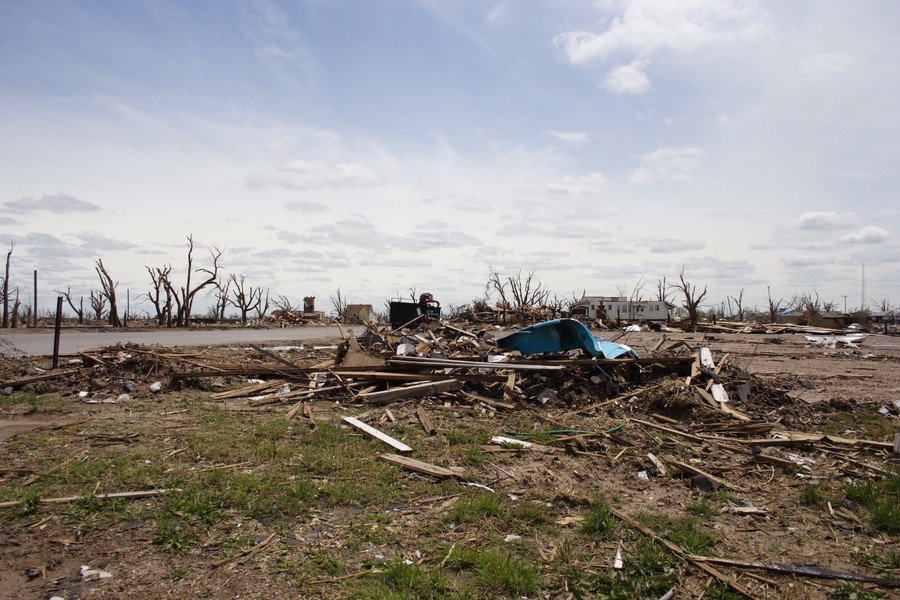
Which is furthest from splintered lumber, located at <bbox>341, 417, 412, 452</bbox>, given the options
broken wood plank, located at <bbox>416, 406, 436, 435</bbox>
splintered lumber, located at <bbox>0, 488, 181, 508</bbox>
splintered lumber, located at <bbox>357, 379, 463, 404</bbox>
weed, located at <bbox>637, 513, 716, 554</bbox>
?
weed, located at <bbox>637, 513, 716, 554</bbox>

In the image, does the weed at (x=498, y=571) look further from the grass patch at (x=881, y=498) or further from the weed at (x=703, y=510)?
the grass patch at (x=881, y=498)

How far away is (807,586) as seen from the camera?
11.3ft

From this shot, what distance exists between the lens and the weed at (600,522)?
4.16 meters

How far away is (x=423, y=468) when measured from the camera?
215 inches

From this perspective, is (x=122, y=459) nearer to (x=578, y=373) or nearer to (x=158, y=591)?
(x=158, y=591)

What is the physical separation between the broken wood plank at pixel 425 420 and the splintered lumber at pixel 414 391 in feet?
2.75

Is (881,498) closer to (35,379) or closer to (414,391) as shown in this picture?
(414,391)

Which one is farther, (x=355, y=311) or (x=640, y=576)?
(x=355, y=311)

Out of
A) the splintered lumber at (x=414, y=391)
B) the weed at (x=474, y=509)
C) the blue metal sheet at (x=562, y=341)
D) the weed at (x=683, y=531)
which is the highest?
the blue metal sheet at (x=562, y=341)

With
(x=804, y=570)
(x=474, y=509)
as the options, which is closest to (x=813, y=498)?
(x=804, y=570)

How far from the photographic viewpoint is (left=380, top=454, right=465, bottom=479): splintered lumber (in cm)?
532

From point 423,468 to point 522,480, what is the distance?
0.97 meters

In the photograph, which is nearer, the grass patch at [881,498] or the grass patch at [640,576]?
the grass patch at [640,576]

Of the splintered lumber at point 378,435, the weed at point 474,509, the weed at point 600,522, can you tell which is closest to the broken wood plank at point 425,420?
the splintered lumber at point 378,435
